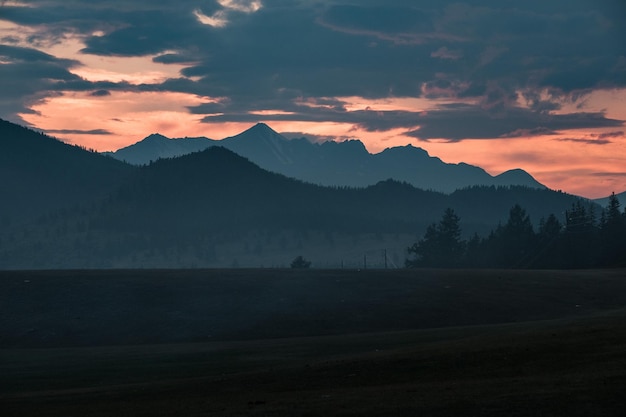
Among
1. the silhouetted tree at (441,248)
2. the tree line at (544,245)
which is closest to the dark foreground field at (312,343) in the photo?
the tree line at (544,245)

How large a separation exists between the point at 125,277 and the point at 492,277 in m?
36.0

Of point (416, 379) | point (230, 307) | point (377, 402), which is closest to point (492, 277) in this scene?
point (230, 307)

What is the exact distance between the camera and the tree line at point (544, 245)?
150750 millimetres

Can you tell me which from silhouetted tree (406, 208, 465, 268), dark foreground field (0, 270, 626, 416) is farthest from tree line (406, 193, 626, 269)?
dark foreground field (0, 270, 626, 416)

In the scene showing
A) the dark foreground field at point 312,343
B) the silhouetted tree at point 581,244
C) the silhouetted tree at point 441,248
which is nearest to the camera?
the dark foreground field at point 312,343

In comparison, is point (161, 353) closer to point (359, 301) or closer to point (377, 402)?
point (359, 301)

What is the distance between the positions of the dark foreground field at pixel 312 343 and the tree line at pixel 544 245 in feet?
185

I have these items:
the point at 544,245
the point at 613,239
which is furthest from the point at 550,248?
the point at 613,239

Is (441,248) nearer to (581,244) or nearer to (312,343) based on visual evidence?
(581,244)

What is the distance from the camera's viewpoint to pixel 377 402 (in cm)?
2950

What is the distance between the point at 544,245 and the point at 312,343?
380 feet

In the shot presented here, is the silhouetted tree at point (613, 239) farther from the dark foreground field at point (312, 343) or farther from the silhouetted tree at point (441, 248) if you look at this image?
the dark foreground field at point (312, 343)

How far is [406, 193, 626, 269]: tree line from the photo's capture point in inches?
5935

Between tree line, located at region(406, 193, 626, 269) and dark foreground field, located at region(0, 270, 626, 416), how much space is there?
5639 centimetres
